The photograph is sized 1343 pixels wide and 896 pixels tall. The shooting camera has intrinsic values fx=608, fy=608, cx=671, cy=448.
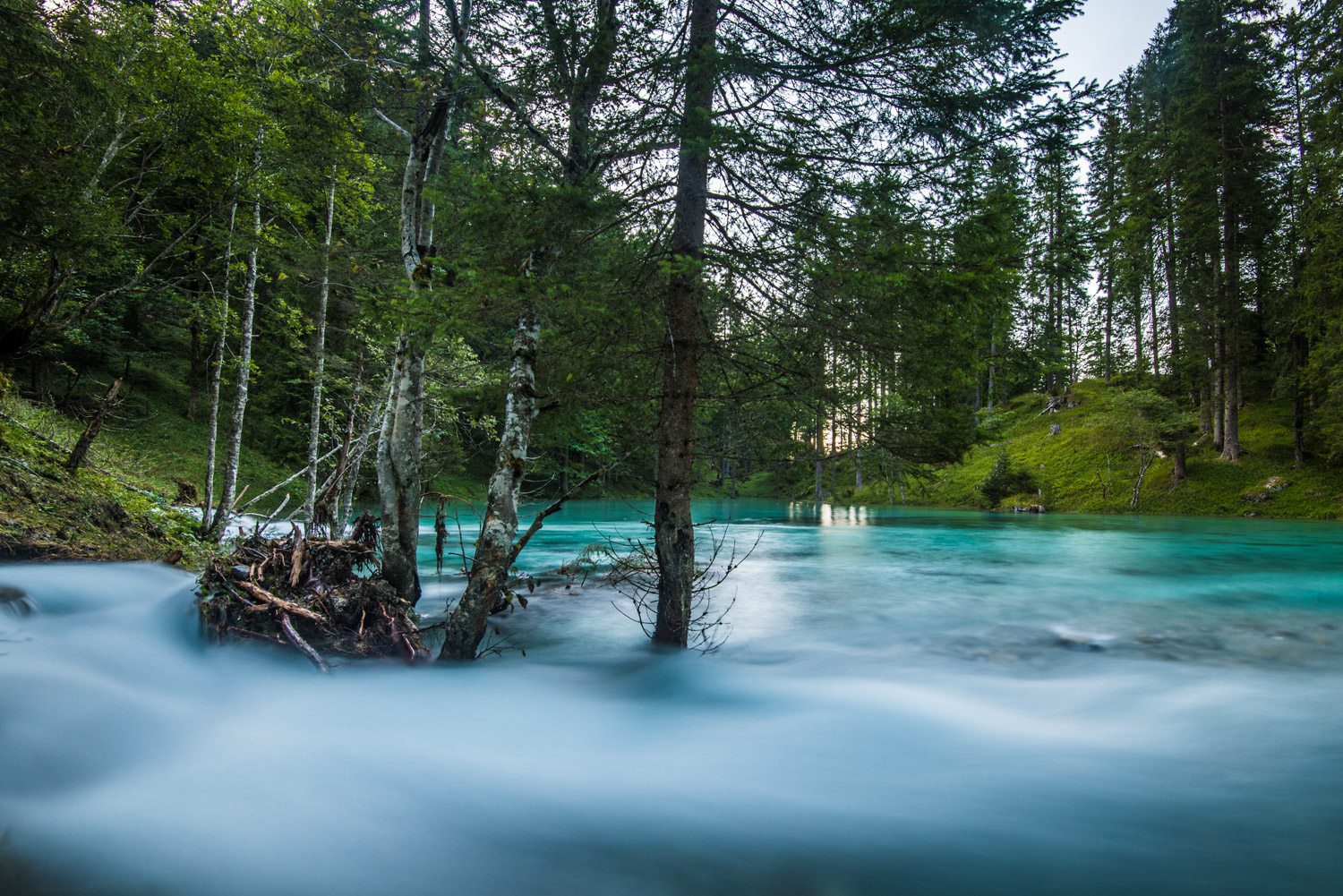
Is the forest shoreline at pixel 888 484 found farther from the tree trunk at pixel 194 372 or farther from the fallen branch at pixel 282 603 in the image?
the tree trunk at pixel 194 372

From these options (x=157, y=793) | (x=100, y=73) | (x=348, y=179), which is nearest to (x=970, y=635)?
(x=157, y=793)

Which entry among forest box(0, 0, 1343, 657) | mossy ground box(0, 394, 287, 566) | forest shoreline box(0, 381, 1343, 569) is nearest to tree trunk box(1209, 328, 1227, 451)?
forest shoreline box(0, 381, 1343, 569)

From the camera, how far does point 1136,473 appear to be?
106 ft

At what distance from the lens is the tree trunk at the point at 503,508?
5535 millimetres

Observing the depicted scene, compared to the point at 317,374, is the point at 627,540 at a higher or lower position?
lower

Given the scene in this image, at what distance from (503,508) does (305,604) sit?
2.50 m

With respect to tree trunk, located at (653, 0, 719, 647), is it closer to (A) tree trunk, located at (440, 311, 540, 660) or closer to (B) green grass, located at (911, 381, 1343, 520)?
(A) tree trunk, located at (440, 311, 540, 660)

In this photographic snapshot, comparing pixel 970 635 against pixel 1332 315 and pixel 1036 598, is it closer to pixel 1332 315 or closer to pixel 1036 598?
pixel 1036 598

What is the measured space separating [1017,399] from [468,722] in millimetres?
53542

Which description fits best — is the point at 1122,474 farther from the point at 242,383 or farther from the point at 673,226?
the point at 242,383

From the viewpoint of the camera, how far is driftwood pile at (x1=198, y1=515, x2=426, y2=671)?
19.3ft

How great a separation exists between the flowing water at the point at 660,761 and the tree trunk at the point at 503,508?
0.46m

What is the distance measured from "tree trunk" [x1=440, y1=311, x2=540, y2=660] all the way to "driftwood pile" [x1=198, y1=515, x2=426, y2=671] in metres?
0.64

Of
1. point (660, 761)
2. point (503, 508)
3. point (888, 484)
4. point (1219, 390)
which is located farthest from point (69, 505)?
point (1219, 390)
